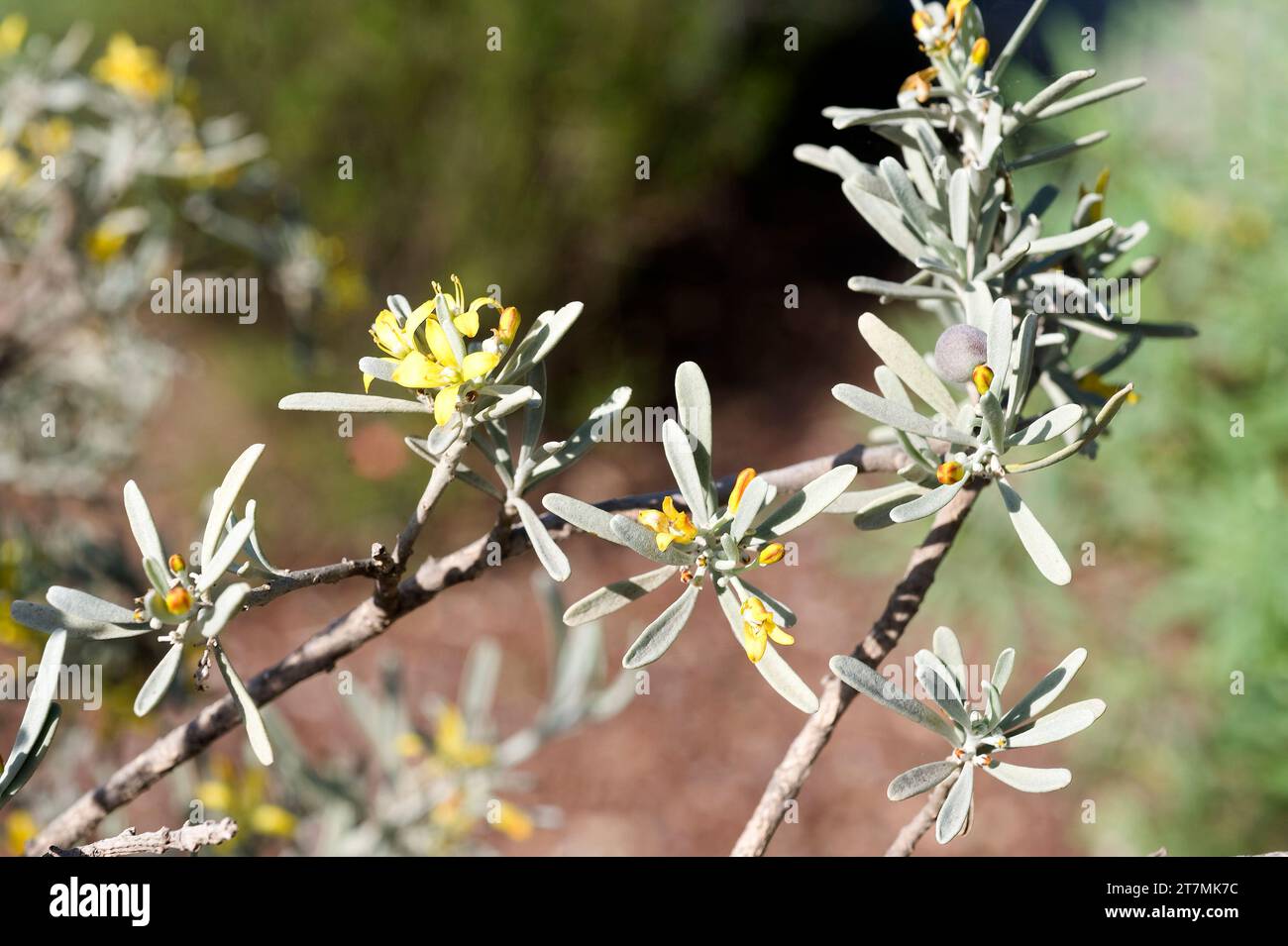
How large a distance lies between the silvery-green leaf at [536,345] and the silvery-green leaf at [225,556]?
187 millimetres

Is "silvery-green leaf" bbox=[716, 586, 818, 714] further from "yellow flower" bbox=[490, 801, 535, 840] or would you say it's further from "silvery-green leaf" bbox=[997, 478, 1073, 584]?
"yellow flower" bbox=[490, 801, 535, 840]

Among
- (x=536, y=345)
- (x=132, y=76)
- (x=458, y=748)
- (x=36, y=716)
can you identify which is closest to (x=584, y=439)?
(x=536, y=345)

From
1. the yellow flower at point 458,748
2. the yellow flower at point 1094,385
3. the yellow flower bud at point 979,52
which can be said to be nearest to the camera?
the yellow flower bud at point 979,52

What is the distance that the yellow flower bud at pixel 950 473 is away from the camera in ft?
2.23

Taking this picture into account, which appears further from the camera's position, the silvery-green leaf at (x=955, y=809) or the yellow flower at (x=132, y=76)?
the yellow flower at (x=132, y=76)

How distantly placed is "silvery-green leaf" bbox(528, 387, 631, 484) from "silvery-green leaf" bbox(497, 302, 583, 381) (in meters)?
0.05

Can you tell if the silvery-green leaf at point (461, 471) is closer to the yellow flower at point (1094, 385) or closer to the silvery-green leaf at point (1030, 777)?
the silvery-green leaf at point (1030, 777)

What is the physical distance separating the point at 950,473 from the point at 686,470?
18 cm

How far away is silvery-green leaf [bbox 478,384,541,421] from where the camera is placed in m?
0.64

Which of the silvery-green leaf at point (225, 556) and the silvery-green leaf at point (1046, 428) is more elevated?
the silvery-green leaf at point (1046, 428)

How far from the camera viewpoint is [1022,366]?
68cm

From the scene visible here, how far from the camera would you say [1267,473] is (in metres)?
2.40

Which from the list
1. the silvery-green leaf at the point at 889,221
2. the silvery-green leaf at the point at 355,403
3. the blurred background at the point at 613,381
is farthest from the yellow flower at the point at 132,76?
the silvery-green leaf at the point at 889,221

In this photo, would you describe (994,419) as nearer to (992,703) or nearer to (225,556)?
(992,703)
